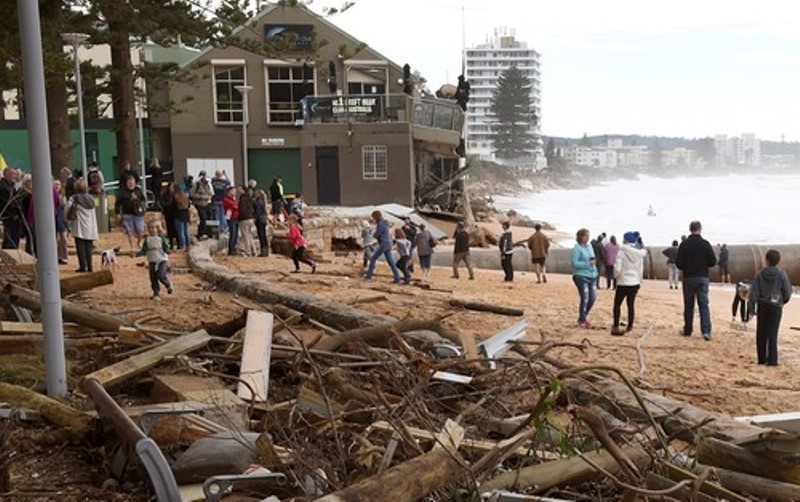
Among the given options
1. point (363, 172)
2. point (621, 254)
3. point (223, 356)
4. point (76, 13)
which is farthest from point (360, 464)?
point (363, 172)

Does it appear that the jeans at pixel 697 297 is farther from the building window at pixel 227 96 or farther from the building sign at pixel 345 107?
the building window at pixel 227 96

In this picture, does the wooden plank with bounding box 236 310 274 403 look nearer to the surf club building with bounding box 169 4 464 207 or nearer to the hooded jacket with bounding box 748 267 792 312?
the hooded jacket with bounding box 748 267 792 312

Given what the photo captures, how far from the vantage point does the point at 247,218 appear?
2300 cm

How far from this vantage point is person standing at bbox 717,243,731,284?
3200 cm

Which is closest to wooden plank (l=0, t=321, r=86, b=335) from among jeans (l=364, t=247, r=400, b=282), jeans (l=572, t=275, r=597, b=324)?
jeans (l=572, t=275, r=597, b=324)

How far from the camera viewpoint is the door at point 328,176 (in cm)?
4234

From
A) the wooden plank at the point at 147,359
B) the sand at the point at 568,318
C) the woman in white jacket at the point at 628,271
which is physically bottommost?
the sand at the point at 568,318

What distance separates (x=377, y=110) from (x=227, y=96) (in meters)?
8.44

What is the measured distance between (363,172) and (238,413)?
36547 mm

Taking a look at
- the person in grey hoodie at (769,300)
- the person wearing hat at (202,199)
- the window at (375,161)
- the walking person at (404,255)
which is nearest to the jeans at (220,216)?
the person wearing hat at (202,199)

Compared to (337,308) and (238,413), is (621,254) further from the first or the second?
(238,413)

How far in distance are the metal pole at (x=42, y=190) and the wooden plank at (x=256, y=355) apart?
4.32 ft

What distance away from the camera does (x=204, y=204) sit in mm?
25109

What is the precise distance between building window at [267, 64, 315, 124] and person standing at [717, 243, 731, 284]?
20519 millimetres
